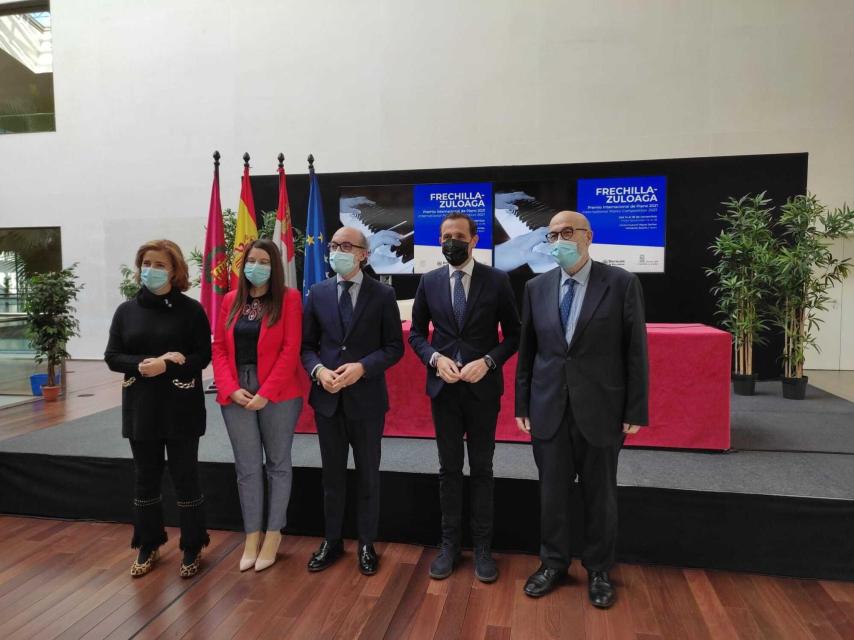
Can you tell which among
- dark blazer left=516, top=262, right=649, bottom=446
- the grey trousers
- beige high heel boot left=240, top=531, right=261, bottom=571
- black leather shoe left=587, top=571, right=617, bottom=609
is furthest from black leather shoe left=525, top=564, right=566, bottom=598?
beige high heel boot left=240, top=531, right=261, bottom=571

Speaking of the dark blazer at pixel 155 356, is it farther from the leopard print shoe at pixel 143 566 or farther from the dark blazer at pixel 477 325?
the dark blazer at pixel 477 325

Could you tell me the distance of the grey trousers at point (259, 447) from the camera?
2.43 meters

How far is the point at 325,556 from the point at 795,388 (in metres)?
4.67

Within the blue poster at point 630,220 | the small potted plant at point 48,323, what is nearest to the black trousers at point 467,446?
the blue poster at point 630,220

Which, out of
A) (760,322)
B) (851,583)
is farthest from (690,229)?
(851,583)

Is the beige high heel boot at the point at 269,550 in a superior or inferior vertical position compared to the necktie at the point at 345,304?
inferior

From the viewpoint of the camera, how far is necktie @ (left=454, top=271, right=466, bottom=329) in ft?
7.59

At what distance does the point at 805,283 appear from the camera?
206 inches

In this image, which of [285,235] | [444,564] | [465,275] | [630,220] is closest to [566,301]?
[465,275]

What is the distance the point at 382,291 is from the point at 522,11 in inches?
234

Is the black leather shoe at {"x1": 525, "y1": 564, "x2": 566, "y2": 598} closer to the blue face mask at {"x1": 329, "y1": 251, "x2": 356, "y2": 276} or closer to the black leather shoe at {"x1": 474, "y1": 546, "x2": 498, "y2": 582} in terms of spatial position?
the black leather shoe at {"x1": 474, "y1": 546, "x2": 498, "y2": 582}

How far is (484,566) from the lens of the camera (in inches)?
93.4

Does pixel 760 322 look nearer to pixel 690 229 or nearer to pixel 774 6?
pixel 690 229

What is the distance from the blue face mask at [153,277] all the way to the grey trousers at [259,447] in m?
0.49
